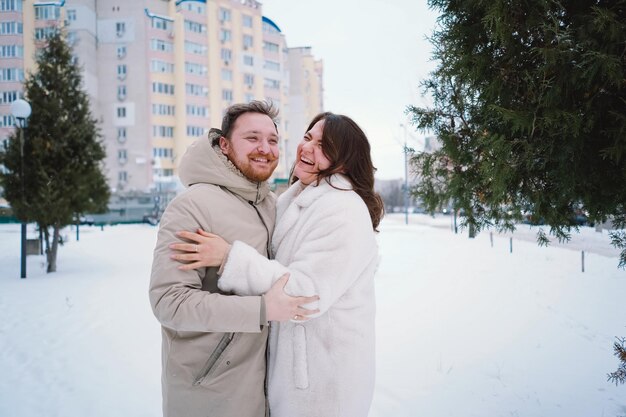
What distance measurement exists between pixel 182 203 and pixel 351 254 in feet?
2.79

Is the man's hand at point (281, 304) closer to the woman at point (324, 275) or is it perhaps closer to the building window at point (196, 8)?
the woman at point (324, 275)

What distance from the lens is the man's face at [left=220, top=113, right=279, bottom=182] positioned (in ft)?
7.23

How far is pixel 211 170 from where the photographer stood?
2.07m

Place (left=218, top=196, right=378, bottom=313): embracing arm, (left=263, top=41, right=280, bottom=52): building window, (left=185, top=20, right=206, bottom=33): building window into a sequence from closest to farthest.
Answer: (left=218, top=196, right=378, bottom=313): embracing arm
(left=185, top=20, right=206, bottom=33): building window
(left=263, top=41, right=280, bottom=52): building window

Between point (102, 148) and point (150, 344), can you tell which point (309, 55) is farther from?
point (150, 344)

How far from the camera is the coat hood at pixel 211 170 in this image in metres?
2.07

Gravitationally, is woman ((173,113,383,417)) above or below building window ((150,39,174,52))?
below

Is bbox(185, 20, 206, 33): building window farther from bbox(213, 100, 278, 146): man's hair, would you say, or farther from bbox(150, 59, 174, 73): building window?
bbox(213, 100, 278, 146): man's hair

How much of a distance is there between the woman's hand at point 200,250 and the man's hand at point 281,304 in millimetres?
285

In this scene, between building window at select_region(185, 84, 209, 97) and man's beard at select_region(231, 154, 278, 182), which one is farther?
building window at select_region(185, 84, 209, 97)

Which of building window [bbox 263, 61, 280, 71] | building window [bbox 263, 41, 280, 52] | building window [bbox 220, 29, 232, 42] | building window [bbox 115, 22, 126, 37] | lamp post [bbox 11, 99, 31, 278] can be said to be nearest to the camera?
lamp post [bbox 11, 99, 31, 278]

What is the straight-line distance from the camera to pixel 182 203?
192cm

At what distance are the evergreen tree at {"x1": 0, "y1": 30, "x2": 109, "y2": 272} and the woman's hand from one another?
36.6 feet

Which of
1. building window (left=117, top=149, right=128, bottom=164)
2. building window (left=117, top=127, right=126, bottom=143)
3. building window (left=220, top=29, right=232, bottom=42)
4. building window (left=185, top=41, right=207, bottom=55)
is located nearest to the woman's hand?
building window (left=117, top=149, right=128, bottom=164)
